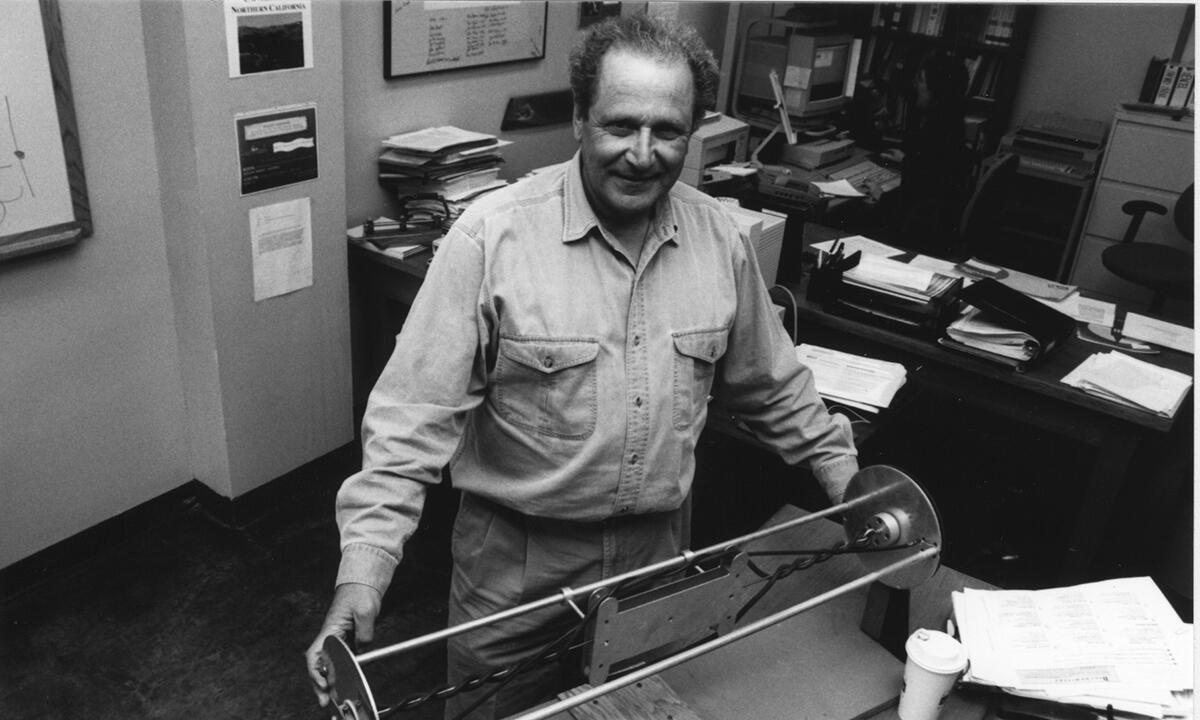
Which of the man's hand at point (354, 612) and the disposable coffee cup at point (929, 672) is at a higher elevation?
the man's hand at point (354, 612)

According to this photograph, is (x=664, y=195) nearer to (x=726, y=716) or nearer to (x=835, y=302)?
(x=726, y=716)

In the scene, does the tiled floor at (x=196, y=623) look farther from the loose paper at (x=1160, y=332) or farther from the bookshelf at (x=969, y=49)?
the bookshelf at (x=969, y=49)

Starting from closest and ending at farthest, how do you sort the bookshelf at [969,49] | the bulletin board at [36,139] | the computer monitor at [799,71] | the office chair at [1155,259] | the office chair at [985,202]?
the bulletin board at [36,139] < the office chair at [985,202] < the office chair at [1155,259] < the computer monitor at [799,71] < the bookshelf at [969,49]

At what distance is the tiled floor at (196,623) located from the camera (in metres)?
2.28

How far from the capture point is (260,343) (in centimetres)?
283

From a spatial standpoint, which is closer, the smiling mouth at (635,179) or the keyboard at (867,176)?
the smiling mouth at (635,179)

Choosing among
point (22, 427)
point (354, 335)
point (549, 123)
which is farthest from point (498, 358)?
point (549, 123)

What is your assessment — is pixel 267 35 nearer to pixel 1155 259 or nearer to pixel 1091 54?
pixel 1155 259

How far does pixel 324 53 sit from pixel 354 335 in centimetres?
97

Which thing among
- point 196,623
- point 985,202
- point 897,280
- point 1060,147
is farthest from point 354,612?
point 1060,147

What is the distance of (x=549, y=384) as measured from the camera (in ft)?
4.53

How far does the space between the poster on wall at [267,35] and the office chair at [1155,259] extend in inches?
146

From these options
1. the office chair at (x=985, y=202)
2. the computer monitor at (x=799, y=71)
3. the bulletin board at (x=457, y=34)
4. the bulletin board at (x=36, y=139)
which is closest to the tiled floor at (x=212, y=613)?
the bulletin board at (x=36, y=139)

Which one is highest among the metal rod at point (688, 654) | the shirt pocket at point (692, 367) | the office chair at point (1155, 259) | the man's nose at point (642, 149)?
the man's nose at point (642, 149)
